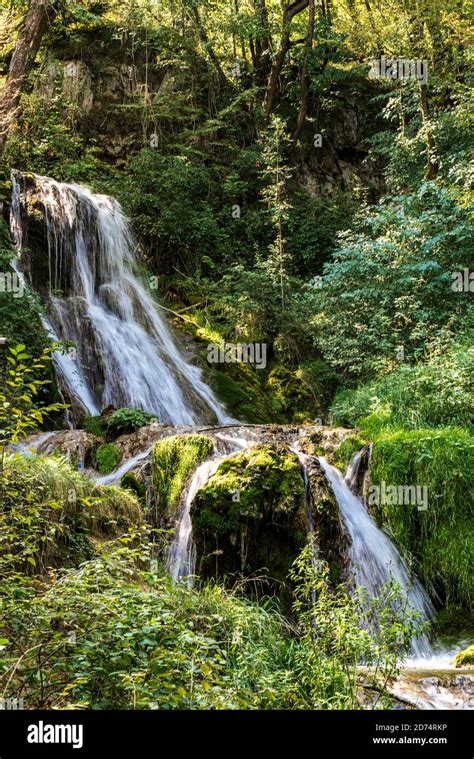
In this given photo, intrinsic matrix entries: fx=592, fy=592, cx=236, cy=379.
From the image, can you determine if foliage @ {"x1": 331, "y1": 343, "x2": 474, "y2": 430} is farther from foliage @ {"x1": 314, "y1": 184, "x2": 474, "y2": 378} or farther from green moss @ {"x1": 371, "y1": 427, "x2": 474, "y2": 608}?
foliage @ {"x1": 314, "y1": 184, "x2": 474, "y2": 378}

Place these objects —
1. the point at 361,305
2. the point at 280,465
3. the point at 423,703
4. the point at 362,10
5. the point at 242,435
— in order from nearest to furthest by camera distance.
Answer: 1. the point at 423,703
2. the point at 280,465
3. the point at 242,435
4. the point at 361,305
5. the point at 362,10

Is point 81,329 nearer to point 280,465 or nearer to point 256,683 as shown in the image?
point 280,465

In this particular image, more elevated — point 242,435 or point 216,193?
point 216,193

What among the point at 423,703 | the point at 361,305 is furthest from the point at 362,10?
the point at 423,703

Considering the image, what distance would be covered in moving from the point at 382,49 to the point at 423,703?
2092 cm

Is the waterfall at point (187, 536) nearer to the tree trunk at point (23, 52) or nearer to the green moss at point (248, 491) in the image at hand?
the green moss at point (248, 491)

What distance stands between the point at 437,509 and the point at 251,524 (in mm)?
2646

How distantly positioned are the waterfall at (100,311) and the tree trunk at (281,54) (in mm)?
7590

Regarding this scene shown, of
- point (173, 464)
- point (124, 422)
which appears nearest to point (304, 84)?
point (124, 422)

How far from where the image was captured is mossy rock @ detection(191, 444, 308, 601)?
664 centimetres

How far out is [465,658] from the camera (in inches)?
234

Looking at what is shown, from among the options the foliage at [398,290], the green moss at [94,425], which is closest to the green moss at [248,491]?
the green moss at [94,425]

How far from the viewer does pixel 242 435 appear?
364 inches
